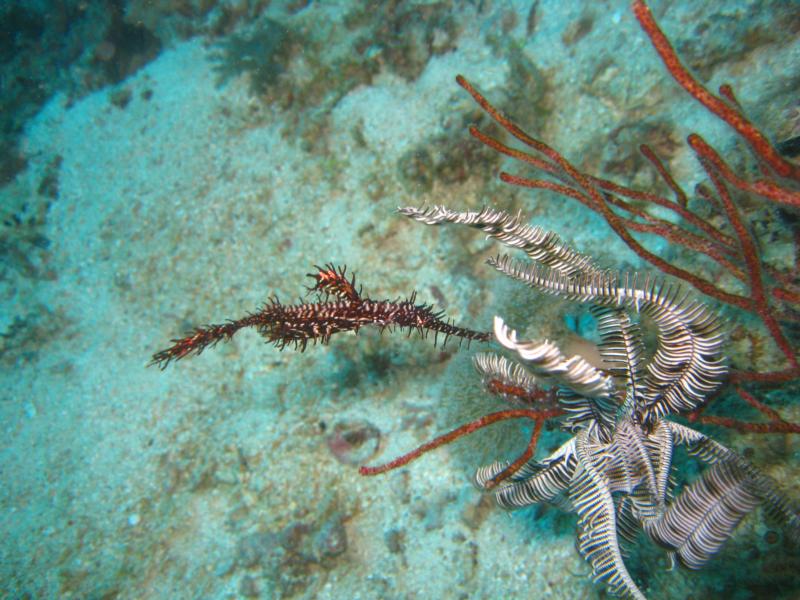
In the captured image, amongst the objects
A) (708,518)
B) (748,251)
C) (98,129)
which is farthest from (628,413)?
(98,129)

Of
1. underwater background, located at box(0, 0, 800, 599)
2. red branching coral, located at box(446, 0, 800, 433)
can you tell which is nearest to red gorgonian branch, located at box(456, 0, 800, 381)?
red branching coral, located at box(446, 0, 800, 433)

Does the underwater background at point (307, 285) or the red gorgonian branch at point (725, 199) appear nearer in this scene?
the red gorgonian branch at point (725, 199)

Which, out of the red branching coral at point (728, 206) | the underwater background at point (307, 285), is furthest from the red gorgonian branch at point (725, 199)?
the underwater background at point (307, 285)

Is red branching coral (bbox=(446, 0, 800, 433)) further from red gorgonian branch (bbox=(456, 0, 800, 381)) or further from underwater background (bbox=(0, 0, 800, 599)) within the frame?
underwater background (bbox=(0, 0, 800, 599))

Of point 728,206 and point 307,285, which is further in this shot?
point 307,285

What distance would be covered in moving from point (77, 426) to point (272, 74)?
5.43 m

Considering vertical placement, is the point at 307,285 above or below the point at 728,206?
below

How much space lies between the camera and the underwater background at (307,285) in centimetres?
360

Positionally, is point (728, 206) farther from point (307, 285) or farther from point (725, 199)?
point (307, 285)

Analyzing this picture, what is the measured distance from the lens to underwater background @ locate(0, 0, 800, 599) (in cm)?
360

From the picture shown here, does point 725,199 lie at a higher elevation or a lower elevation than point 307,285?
higher

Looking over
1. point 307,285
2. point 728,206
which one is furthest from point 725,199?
point 307,285

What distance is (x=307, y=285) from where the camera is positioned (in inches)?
212

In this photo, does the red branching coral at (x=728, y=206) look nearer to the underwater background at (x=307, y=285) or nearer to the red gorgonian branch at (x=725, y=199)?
the red gorgonian branch at (x=725, y=199)
